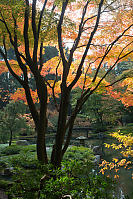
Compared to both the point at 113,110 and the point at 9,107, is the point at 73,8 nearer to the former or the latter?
the point at 9,107

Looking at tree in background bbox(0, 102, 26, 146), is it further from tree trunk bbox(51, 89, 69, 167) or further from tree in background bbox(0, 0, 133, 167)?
tree trunk bbox(51, 89, 69, 167)

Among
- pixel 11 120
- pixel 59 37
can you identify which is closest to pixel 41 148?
pixel 59 37

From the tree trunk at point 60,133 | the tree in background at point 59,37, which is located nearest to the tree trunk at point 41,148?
the tree in background at point 59,37

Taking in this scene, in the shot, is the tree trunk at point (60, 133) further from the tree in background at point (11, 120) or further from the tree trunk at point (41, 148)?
the tree in background at point (11, 120)

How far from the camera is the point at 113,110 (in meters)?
18.9

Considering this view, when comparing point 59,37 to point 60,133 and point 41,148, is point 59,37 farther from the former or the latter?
point 41,148

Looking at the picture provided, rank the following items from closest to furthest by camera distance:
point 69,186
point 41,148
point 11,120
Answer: point 69,186 < point 41,148 < point 11,120

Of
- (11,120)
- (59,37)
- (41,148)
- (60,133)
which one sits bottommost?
(41,148)

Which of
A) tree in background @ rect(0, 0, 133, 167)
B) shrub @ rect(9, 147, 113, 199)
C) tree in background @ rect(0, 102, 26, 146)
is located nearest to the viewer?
shrub @ rect(9, 147, 113, 199)

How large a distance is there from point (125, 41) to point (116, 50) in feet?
1.06

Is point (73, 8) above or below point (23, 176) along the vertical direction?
above

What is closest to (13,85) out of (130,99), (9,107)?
(9,107)

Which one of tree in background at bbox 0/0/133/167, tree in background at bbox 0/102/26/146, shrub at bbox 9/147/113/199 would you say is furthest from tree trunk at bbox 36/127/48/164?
tree in background at bbox 0/102/26/146

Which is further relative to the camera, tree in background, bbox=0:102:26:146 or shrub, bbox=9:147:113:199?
tree in background, bbox=0:102:26:146
